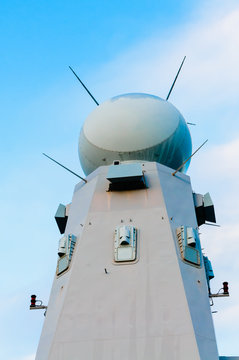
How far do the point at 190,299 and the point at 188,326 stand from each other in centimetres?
99

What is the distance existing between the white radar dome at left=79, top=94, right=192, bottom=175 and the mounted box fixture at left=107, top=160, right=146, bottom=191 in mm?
1401

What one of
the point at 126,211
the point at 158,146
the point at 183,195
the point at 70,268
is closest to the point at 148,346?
the point at 70,268

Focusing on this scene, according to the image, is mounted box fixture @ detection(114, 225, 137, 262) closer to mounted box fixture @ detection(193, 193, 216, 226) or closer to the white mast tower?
the white mast tower

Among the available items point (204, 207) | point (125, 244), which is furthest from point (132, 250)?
point (204, 207)

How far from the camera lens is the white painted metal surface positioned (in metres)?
14.5

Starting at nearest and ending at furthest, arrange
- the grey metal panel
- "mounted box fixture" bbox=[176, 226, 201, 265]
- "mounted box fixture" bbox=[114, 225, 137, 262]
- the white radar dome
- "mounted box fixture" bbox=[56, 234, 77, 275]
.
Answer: "mounted box fixture" bbox=[114, 225, 137, 262], "mounted box fixture" bbox=[176, 226, 201, 265], "mounted box fixture" bbox=[56, 234, 77, 275], the grey metal panel, the white radar dome

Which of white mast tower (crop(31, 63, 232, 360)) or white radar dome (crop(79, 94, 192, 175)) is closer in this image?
white mast tower (crop(31, 63, 232, 360))

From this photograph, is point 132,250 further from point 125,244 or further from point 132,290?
point 132,290

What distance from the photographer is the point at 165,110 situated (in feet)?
67.4

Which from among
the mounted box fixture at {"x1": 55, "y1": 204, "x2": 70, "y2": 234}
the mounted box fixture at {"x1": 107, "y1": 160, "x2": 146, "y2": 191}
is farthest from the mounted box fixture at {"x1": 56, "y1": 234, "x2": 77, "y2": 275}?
the mounted box fixture at {"x1": 55, "y1": 204, "x2": 70, "y2": 234}

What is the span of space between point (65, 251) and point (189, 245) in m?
4.13

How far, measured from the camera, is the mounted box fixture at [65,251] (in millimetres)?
17094

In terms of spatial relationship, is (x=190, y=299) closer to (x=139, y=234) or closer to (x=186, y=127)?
(x=139, y=234)

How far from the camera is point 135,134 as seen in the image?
19500mm
